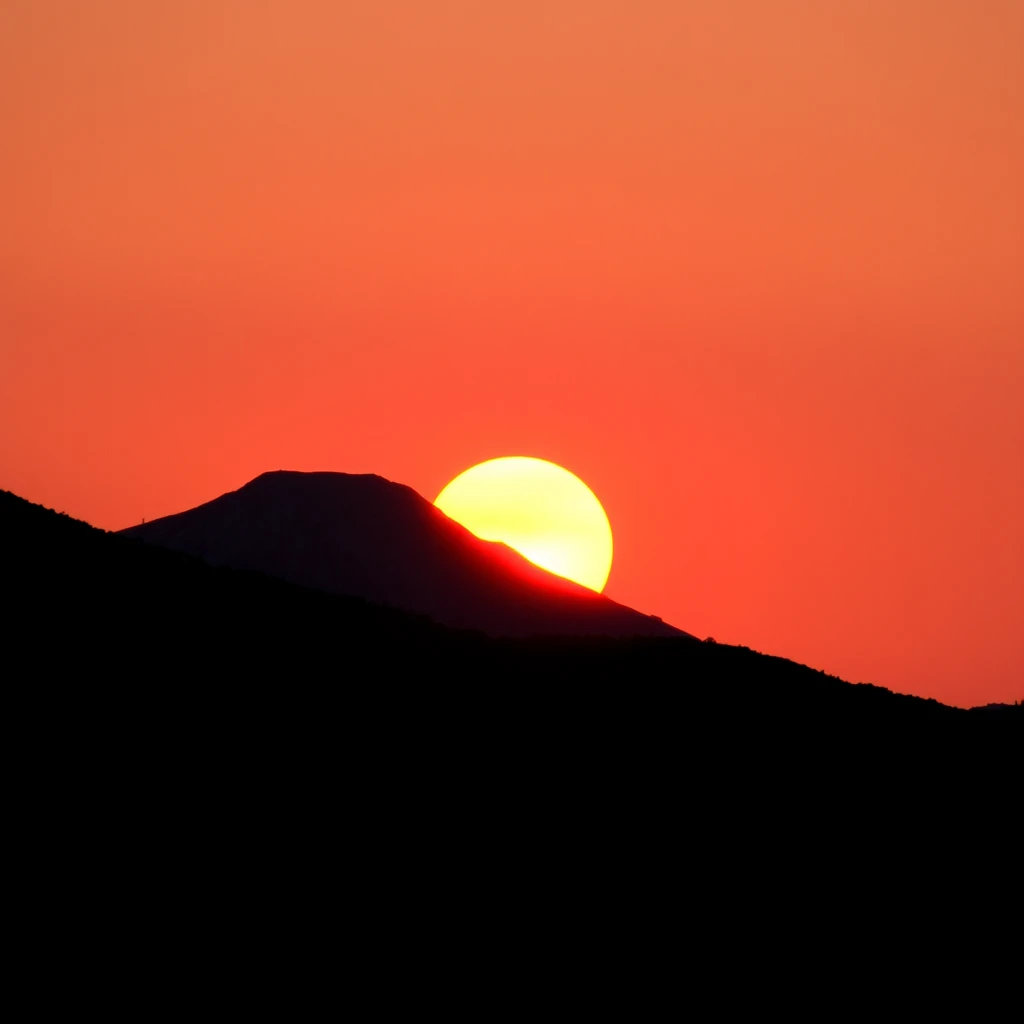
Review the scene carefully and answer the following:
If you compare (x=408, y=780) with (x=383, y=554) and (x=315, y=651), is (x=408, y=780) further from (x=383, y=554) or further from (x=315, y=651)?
(x=383, y=554)

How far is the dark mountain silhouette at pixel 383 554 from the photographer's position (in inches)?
3386

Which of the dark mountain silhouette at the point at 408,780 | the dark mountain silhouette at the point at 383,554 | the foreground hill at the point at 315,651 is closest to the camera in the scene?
the dark mountain silhouette at the point at 408,780

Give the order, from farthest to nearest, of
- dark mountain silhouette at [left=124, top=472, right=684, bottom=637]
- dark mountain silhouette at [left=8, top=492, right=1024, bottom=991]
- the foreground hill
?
dark mountain silhouette at [left=124, top=472, right=684, bottom=637] → the foreground hill → dark mountain silhouette at [left=8, top=492, right=1024, bottom=991]

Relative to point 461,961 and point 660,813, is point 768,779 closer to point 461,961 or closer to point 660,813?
point 660,813

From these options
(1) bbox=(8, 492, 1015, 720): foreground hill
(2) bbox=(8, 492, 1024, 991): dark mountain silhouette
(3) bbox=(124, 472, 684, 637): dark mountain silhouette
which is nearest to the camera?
(2) bbox=(8, 492, 1024, 991): dark mountain silhouette

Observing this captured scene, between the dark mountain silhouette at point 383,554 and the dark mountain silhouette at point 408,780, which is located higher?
the dark mountain silhouette at point 383,554

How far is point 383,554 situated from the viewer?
92.2m

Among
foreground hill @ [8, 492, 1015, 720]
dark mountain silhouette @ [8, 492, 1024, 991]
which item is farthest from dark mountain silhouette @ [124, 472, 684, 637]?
dark mountain silhouette @ [8, 492, 1024, 991]

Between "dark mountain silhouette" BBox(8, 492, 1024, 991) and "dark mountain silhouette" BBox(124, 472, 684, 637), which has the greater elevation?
"dark mountain silhouette" BBox(124, 472, 684, 637)

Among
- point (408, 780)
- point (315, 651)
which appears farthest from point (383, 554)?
point (408, 780)

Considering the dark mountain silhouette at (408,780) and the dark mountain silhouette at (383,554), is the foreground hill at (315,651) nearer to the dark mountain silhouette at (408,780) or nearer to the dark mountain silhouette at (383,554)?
the dark mountain silhouette at (408,780)

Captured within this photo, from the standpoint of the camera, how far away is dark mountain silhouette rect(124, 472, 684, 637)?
86000 millimetres

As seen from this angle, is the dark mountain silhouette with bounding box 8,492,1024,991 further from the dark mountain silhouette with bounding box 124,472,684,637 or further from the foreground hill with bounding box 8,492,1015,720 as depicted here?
the dark mountain silhouette with bounding box 124,472,684,637

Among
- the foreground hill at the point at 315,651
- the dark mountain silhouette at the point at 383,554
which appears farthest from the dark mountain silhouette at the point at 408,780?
the dark mountain silhouette at the point at 383,554
